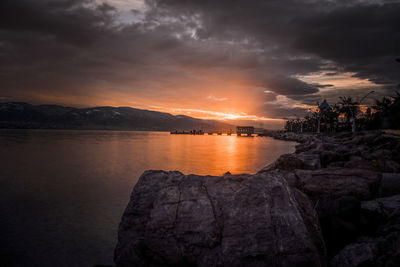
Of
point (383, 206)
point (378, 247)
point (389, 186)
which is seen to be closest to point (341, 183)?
point (389, 186)

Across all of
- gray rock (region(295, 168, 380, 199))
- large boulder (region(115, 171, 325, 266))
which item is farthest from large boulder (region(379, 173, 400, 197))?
large boulder (region(115, 171, 325, 266))

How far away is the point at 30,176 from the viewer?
53.2ft

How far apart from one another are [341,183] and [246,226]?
15.3 feet

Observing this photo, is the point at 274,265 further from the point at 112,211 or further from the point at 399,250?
the point at 112,211

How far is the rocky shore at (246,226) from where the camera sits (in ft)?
11.8

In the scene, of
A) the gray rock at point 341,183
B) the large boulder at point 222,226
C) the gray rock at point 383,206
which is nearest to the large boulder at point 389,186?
the gray rock at point 341,183

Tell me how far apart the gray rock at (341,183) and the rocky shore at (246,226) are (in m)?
1.11

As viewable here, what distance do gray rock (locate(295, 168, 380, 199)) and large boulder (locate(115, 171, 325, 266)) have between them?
2804 millimetres

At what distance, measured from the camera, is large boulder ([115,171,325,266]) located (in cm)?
358

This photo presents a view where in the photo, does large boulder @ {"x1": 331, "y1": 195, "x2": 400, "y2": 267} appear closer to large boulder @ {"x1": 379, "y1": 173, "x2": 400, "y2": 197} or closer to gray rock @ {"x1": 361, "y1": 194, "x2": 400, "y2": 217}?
gray rock @ {"x1": 361, "y1": 194, "x2": 400, "y2": 217}

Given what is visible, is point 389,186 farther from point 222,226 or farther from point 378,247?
point 222,226

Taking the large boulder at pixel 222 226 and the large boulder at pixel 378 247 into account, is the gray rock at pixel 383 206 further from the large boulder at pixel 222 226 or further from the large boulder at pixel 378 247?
the large boulder at pixel 222 226

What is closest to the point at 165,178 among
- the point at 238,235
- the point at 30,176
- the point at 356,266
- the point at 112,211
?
the point at 238,235

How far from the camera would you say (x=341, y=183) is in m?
6.69
